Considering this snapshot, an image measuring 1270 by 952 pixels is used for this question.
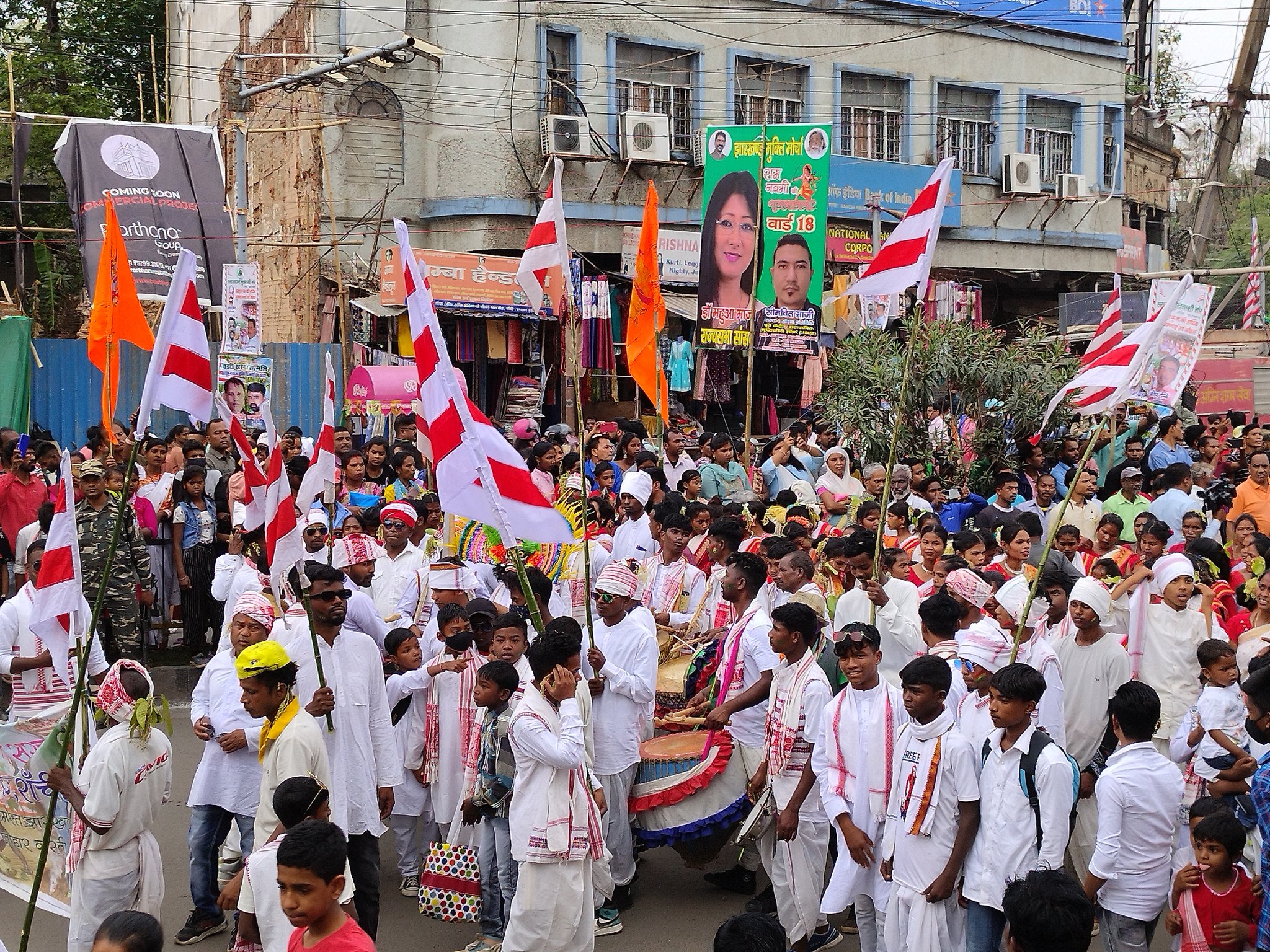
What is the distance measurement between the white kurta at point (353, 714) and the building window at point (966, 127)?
2097 cm

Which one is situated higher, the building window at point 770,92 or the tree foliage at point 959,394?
the building window at point 770,92

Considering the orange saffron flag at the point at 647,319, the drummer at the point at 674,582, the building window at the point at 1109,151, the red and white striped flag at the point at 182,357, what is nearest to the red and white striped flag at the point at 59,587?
the red and white striped flag at the point at 182,357

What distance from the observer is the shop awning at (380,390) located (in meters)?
16.1

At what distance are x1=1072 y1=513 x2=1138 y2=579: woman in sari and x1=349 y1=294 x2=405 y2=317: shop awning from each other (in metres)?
10.5

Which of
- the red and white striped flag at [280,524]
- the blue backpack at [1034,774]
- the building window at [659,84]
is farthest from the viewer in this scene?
the building window at [659,84]

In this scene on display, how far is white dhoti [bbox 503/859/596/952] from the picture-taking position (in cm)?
533

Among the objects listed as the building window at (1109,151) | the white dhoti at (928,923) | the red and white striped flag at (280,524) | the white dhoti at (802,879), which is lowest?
the white dhoti at (802,879)

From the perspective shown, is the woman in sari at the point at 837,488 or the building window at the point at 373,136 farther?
the building window at the point at 373,136

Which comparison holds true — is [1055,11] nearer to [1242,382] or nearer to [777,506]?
[1242,382]

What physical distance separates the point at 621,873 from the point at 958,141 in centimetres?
2124

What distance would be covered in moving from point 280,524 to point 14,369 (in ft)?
36.9

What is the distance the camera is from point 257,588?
7.67 m

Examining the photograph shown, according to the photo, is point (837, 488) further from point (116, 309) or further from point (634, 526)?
point (116, 309)

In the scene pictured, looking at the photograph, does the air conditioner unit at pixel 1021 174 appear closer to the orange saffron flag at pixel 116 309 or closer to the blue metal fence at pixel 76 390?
the blue metal fence at pixel 76 390
